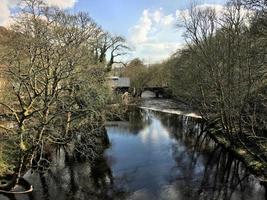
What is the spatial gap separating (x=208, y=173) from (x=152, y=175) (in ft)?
10.5

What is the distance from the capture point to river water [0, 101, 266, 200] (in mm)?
15867

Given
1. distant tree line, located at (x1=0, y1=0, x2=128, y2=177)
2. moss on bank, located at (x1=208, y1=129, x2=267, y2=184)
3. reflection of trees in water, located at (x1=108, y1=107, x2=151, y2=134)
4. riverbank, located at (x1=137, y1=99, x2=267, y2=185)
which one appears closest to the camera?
distant tree line, located at (x1=0, y1=0, x2=128, y2=177)

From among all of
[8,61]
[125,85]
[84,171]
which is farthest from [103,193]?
[125,85]

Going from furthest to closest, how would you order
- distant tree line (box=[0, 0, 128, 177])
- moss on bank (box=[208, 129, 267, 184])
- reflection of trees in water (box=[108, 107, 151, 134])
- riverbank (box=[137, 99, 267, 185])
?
reflection of trees in water (box=[108, 107, 151, 134])
riverbank (box=[137, 99, 267, 185])
moss on bank (box=[208, 129, 267, 184])
distant tree line (box=[0, 0, 128, 177])

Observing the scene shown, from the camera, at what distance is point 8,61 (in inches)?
571

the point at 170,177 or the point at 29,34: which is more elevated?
the point at 29,34

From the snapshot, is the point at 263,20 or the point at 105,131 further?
the point at 105,131

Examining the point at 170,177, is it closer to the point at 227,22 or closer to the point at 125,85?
the point at 227,22

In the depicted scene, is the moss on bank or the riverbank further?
the riverbank

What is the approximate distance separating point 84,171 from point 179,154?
279 inches

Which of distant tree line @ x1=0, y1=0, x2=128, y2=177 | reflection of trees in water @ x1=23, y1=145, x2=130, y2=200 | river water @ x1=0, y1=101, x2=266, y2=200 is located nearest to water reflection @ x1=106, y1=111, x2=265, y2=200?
river water @ x1=0, y1=101, x2=266, y2=200

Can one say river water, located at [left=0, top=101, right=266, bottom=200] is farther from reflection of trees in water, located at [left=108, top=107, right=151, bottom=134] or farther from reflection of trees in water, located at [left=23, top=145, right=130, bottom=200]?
reflection of trees in water, located at [left=108, top=107, right=151, bottom=134]

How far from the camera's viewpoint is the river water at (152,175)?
15.9 m

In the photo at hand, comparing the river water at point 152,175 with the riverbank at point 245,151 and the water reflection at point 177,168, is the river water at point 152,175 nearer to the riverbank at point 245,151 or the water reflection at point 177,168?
the water reflection at point 177,168
